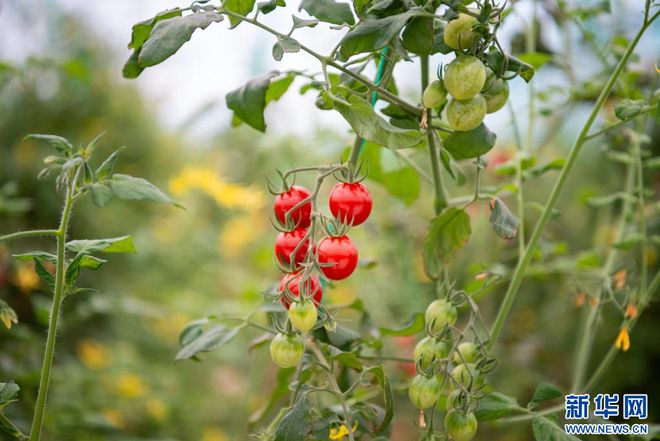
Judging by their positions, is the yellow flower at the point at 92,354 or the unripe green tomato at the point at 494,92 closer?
the unripe green tomato at the point at 494,92

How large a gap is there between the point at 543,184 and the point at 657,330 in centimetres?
61

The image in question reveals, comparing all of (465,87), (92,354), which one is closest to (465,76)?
(465,87)

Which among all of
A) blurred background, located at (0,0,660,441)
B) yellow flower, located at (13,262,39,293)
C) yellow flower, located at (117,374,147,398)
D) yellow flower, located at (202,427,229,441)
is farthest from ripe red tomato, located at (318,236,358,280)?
yellow flower, located at (202,427,229,441)

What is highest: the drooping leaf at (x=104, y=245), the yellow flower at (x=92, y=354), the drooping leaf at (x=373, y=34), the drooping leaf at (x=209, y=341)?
the drooping leaf at (x=373, y=34)

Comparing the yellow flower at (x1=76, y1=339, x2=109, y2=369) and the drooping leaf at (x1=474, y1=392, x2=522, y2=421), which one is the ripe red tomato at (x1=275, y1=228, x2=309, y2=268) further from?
the yellow flower at (x1=76, y1=339, x2=109, y2=369)

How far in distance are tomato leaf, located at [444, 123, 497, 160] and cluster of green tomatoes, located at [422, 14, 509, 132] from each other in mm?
A: 26

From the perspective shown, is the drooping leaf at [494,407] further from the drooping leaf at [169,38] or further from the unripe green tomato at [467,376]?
the drooping leaf at [169,38]

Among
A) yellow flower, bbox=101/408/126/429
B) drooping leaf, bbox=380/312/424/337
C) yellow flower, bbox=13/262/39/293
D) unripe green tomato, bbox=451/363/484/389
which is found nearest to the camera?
unripe green tomato, bbox=451/363/484/389

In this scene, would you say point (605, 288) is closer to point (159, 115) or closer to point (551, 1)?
point (551, 1)

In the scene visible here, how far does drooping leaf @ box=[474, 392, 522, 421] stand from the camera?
0.67 meters

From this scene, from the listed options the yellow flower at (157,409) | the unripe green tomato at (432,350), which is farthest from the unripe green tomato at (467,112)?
the yellow flower at (157,409)

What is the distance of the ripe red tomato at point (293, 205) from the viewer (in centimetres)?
63

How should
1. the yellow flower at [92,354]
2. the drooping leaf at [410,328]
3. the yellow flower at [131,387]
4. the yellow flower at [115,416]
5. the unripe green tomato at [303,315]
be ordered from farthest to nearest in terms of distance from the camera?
the yellow flower at [92,354] < the yellow flower at [131,387] < the yellow flower at [115,416] < the drooping leaf at [410,328] < the unripe green tomato at [303,315]

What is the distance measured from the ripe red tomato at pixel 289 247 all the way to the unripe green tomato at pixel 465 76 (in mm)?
193
